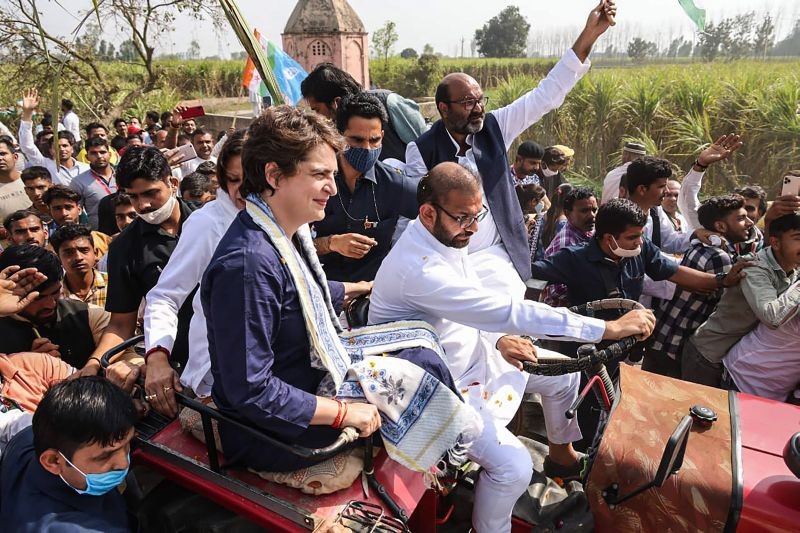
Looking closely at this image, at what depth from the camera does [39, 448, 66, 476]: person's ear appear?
6.56 ft

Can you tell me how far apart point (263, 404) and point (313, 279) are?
0.52m

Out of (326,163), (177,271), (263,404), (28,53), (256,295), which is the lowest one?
(263,404)

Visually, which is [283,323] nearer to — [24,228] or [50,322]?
[50,322]

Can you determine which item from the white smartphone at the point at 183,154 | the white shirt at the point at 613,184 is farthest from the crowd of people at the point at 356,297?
the white shirt at the point at 613,184

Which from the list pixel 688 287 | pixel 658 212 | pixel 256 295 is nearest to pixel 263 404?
pixel 256 295

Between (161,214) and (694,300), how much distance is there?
142 inches

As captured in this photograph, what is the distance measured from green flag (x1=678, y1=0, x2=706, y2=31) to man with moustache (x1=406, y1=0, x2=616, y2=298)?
1.32ft

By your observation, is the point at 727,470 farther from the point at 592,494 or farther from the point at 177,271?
the point at 177,271

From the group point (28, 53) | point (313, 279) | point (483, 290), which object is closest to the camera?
point (313, 279)

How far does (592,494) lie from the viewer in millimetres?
2244

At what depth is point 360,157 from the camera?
3406 mm

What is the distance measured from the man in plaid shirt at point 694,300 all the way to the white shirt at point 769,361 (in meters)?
0.56

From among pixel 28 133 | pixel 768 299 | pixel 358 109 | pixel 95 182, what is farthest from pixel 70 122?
pixel 768 299

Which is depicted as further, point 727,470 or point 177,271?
point 177,271
